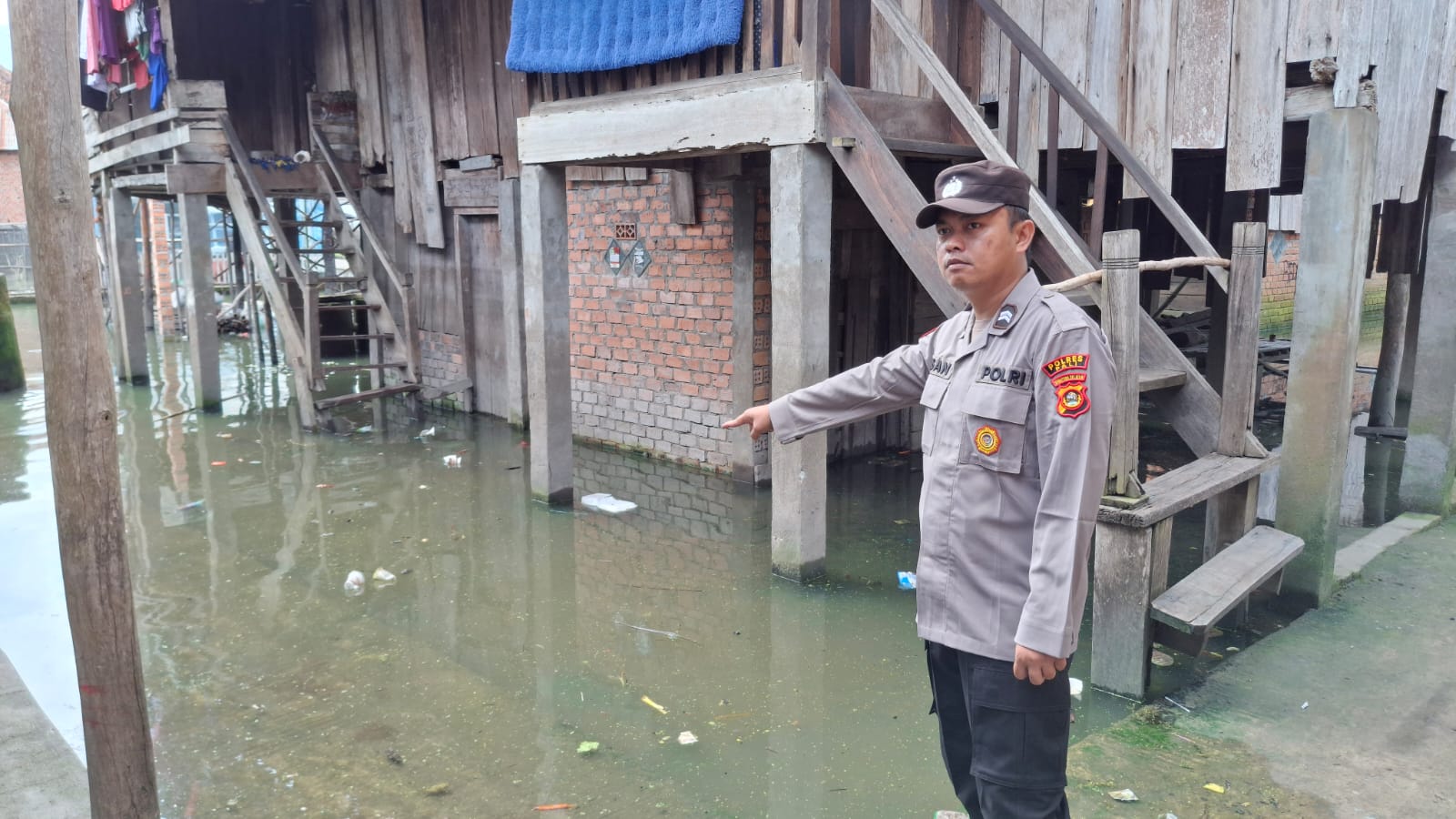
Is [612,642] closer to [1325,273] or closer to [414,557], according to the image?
[414,557]

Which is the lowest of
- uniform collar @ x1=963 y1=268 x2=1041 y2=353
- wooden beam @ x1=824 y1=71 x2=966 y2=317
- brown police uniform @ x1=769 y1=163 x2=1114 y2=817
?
brown police uniform @ x1=769 y1=163 x2=1114 y2=817

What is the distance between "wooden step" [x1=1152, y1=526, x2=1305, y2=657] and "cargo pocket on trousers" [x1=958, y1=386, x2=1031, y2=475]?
2.05 meters

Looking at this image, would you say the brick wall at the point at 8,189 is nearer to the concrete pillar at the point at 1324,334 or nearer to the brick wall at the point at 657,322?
the brick wall at the point at 657,322

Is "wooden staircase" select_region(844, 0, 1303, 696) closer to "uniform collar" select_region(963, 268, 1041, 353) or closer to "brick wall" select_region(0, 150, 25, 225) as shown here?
"uniform collar" select_region(963, 268, 1041, 353)

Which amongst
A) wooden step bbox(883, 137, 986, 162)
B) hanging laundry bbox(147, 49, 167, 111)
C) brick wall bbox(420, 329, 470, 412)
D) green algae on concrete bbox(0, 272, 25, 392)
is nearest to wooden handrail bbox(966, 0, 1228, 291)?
wooden step bbox(883, 137, 986, 162)

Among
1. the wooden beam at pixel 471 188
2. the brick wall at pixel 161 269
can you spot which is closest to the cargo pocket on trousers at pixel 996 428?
the wooden beam at pixel 471 188

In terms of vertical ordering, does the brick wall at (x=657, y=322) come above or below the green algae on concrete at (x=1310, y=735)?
above

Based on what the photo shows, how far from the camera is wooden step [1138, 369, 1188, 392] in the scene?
14.4 ft

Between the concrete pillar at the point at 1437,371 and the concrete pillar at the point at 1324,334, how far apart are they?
1.89 meters

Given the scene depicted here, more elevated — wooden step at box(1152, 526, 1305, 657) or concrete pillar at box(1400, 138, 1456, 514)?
concrete pillar at box(1400, 138, 1456, 514)

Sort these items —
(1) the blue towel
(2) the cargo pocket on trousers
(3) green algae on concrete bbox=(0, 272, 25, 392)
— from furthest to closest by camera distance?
(3) green algae on concrete bbox=(0, 272, 25, 392)
(1) the blue towel
(2) the cargo pocket on trousers

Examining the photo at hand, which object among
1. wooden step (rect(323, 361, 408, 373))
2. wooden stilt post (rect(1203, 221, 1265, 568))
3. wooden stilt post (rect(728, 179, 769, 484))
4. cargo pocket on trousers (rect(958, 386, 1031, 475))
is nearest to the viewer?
cargo pocket on trousers (rect(958, 386, 1031, 475))

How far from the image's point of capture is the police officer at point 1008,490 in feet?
7.29

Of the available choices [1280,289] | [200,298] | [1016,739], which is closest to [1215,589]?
[1016,739]
